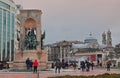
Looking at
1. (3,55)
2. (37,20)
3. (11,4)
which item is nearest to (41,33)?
(37,20)

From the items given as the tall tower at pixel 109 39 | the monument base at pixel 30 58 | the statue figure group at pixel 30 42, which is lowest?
the monument base at pixel 30 58

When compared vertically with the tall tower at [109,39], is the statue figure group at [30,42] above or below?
below

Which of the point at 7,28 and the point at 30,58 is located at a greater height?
the point at 7,28

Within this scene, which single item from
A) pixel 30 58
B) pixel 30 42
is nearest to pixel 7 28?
pixel 30 42

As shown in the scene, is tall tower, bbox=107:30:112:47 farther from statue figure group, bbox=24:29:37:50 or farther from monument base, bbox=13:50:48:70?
monument base, bbox=13:50:48:70

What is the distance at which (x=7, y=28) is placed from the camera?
393ft

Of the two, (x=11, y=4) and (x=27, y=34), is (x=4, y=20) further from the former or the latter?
(x=27, y=34)

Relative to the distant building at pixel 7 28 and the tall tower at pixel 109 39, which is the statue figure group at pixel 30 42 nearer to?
the distant building at pixel 7 28

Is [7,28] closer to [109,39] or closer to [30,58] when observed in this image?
[30,58]

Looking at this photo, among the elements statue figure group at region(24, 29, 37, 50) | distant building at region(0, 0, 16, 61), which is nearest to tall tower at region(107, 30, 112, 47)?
distant building at region(0, 0, 16, 61)

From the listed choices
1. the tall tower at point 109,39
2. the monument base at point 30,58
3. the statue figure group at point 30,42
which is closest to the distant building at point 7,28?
the statue figure group at point 30,42

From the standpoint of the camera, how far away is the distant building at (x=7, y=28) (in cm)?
11494

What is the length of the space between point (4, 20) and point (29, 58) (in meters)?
67.8

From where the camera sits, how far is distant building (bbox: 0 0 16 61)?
11494cm
